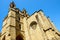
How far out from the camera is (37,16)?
22.3 m

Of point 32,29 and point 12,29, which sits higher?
point 12,29

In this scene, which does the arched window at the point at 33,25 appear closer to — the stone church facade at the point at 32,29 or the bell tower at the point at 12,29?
the stone church facade at the point at 32,29

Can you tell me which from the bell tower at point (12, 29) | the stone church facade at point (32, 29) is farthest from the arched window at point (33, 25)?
the bell tower at point (12, 29)

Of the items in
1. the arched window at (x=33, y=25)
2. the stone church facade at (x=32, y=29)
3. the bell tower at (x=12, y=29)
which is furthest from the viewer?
the arched window at (x=33, y=25)

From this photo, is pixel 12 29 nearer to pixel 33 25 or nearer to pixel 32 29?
pixel 32 29

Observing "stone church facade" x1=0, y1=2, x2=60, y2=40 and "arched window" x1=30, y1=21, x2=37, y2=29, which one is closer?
"stone church facade" x1=0, y1=2, x2=60, y2=40

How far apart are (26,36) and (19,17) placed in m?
6.81

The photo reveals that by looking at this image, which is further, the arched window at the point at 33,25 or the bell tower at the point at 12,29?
the arched window at the point at 33,25

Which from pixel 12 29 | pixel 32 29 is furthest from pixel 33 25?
pixel 12 29

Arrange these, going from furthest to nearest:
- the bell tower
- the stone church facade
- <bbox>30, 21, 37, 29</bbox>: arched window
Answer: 1. <bbox>30, 21, 37, 29</bbox>: arched window
2. the bell tower
3. the stone church facade

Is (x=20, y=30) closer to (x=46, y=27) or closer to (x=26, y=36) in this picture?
(x=26, y=36)

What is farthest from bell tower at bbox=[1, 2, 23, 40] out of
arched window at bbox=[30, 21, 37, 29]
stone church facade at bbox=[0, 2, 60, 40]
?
arched window at bbox=[30, 21, 37, 29]

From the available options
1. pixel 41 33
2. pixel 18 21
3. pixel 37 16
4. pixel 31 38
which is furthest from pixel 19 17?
pixel 41 33

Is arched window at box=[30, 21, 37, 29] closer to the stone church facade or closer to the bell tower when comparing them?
the stone church facade
